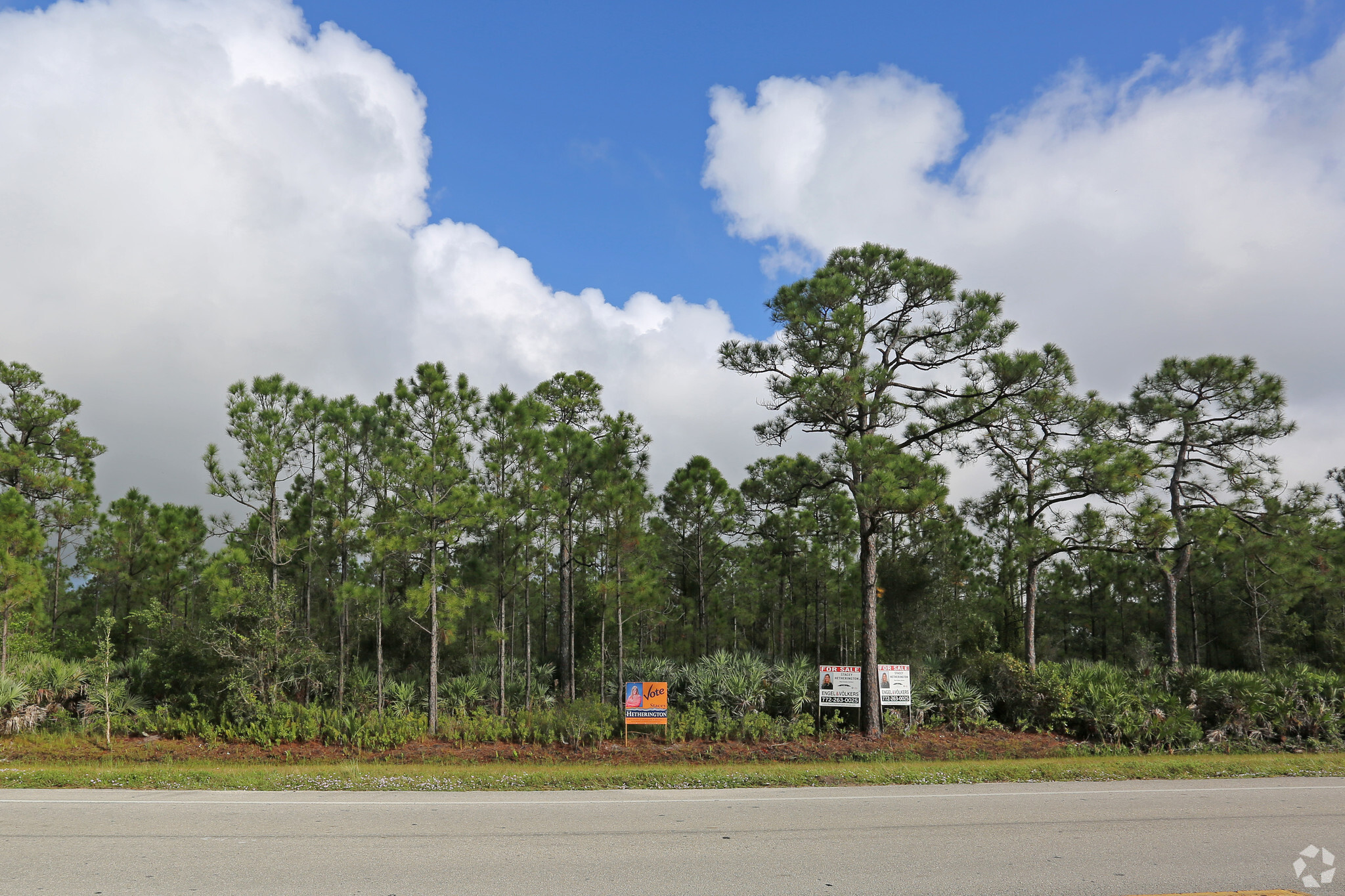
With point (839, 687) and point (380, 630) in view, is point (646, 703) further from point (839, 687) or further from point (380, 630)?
point (380, 630)

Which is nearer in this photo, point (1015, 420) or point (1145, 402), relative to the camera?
point (1015, 420)

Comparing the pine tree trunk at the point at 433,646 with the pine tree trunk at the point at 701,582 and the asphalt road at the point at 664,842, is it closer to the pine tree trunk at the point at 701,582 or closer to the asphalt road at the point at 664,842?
the asphalt road at the point at 664,842

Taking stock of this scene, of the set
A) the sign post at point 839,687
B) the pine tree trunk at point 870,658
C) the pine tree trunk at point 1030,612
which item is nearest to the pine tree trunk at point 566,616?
the sign post at point 839,687

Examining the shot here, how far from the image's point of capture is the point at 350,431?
20.2 meters

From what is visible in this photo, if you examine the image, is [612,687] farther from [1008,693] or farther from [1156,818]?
[1156,818]

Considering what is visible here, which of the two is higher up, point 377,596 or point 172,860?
point 377,596

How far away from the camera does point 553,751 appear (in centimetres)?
1580

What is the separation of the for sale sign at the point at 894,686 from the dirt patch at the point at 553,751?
2.85ft

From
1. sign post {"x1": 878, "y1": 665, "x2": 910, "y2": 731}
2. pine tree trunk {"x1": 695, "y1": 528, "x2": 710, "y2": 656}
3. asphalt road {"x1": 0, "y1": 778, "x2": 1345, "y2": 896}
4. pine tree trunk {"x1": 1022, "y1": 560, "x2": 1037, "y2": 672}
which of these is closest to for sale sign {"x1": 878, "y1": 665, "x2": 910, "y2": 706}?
sign post {"x1": 878, "y1": 665, "x2": 910, "y2": 731}

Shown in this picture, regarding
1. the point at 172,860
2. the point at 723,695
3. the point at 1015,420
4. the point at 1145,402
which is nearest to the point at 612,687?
the point at 723,695

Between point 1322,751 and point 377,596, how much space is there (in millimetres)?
21809

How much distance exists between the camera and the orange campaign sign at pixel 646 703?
53.3 ft

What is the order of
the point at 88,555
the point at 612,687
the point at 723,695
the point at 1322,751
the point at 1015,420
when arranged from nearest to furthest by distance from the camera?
the point at 1322,751 < the point at 723,695 < the point at 1015,420 < the point at 612,687 < the point at 88,555

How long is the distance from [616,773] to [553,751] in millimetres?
4172
